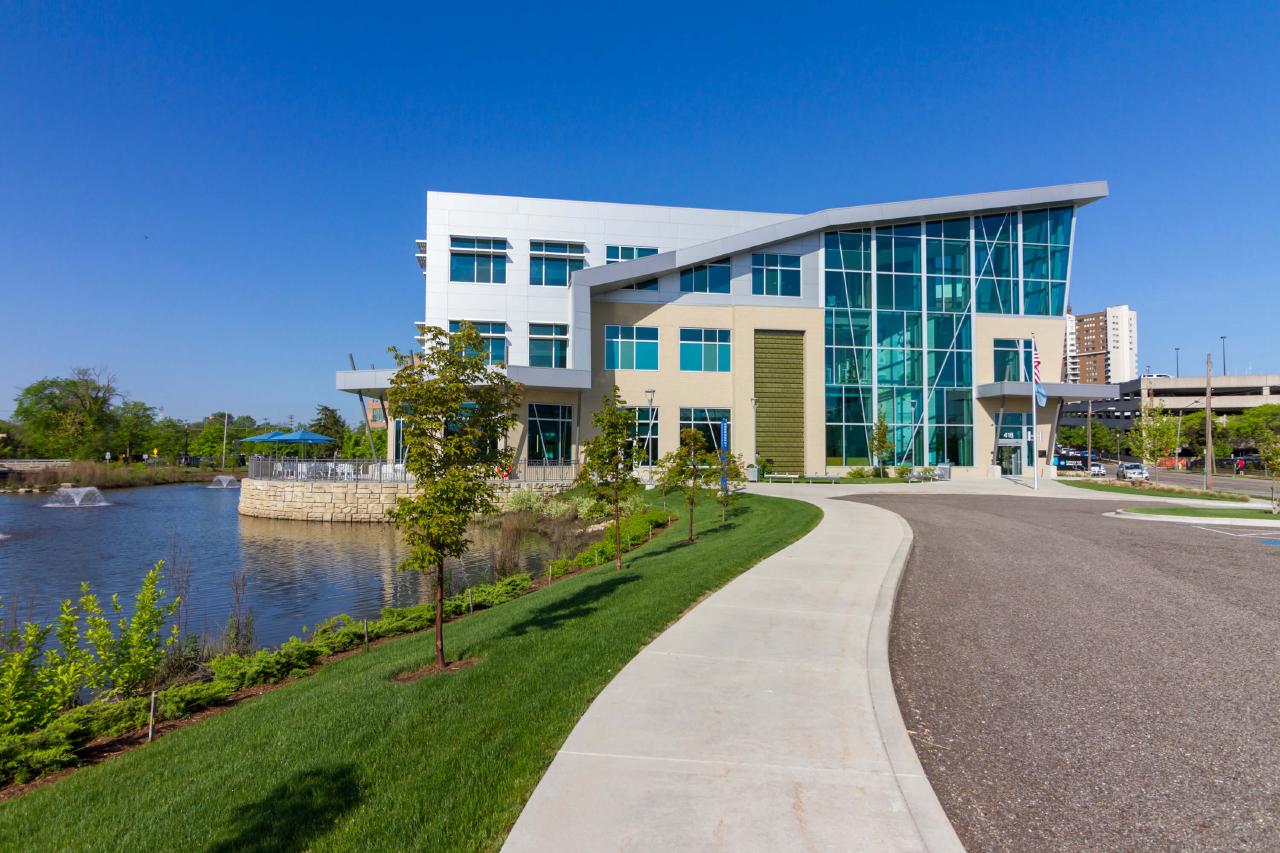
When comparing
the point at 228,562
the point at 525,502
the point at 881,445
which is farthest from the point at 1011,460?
the point at 228,562

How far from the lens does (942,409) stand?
41.3m

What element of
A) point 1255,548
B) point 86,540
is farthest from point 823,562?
point 86,540

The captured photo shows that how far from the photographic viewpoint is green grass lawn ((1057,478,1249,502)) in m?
27.8

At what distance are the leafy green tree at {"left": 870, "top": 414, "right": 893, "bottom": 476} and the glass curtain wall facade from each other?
463mm

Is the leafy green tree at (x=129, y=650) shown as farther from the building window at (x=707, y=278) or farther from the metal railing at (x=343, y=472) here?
the building window at (x=707, y=278)

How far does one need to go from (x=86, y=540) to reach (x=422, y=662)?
23235 mm

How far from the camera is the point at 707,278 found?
Result: 39.8 m

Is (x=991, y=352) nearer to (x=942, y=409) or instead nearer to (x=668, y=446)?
(x=942, y=409)

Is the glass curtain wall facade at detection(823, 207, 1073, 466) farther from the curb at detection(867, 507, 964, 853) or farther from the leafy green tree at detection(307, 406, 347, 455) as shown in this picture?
the leafy green tree at detection(307, 406, 347, 455)

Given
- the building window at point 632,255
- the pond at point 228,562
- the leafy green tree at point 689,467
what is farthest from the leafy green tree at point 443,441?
the building window at point 632,255

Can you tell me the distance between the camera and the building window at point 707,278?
39.5 metres

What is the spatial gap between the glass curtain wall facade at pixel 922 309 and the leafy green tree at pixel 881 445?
46 centimetres

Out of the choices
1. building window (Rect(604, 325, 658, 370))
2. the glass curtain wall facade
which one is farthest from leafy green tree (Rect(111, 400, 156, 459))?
the glass curtain wall facade

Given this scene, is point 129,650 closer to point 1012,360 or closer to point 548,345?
point 548,345
